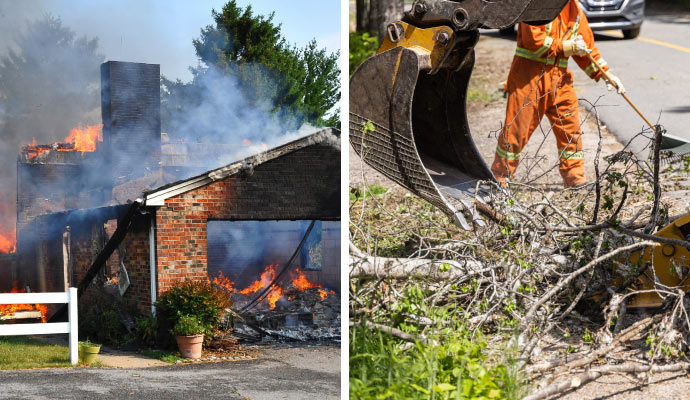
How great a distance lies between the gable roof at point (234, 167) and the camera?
13.6 ft

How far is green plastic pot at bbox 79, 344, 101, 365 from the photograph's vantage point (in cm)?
424

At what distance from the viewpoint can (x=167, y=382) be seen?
414cm

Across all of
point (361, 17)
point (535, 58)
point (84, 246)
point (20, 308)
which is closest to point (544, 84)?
point (535, 58)

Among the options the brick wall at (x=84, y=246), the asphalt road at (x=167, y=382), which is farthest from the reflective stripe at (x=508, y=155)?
the brick wall at (x=84, y=246)

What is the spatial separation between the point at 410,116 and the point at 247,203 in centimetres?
144

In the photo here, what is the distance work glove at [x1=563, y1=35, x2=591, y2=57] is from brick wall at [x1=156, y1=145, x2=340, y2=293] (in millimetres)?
1746

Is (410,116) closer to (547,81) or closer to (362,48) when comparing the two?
(547,81)

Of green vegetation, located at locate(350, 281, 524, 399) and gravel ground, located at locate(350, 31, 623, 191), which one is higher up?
gravel ground, located at locate(350, 31, 623, 191)

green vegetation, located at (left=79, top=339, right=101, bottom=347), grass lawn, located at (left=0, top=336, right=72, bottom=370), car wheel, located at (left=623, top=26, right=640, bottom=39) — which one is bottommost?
grass lawn, located at (left=0, top=336, right=72, bottom=370)

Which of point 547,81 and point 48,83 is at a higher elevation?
point 48,83

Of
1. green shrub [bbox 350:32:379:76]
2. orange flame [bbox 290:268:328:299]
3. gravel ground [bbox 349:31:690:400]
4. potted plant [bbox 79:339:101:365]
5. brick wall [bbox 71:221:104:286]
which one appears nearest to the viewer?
gravel ground [bbox 349:31:690:400]

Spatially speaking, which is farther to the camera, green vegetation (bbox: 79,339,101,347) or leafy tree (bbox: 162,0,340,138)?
leafy tree (bbox: 162,0,340,138)

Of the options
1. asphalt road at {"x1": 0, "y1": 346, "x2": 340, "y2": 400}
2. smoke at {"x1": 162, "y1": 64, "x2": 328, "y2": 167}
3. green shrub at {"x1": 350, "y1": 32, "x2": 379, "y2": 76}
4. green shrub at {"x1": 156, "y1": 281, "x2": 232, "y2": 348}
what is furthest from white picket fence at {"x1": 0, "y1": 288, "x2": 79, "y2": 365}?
green shrub at {"x1": 350, "y1": 32, "x2": 379, "y2": 76}

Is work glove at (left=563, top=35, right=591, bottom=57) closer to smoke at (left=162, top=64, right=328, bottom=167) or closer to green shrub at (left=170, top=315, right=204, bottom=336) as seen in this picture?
smoke at (left=162, top=64, right=328, bottom=167)
